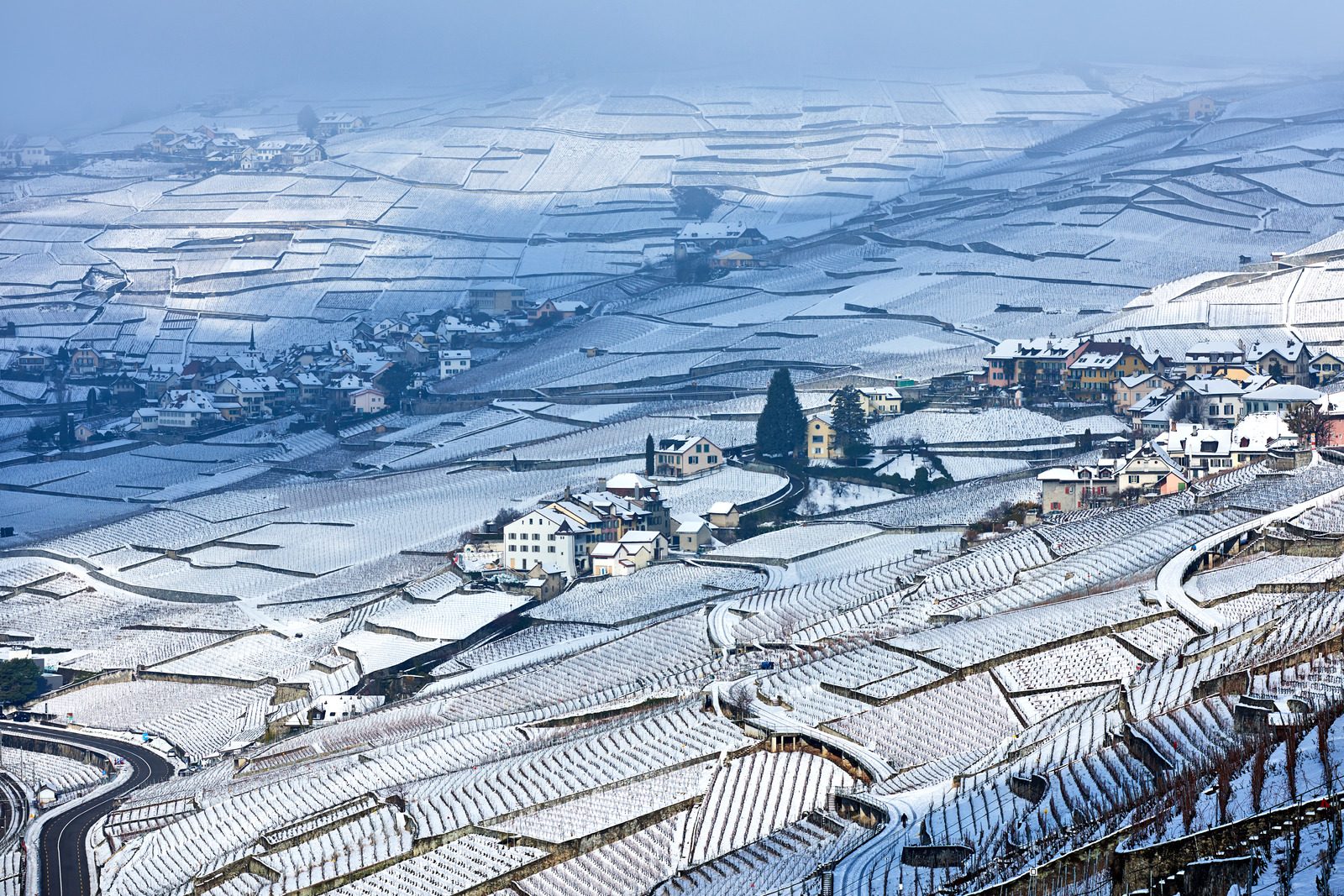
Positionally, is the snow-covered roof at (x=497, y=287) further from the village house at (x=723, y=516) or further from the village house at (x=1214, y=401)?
the village house at (x=1214, y=401)

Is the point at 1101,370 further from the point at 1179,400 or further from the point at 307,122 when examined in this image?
the point at 307,122

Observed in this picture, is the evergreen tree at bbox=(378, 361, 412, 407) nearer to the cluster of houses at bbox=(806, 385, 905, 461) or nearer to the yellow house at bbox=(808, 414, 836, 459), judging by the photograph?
the cluster of houses at bbox=(806, 385, 905, 461)

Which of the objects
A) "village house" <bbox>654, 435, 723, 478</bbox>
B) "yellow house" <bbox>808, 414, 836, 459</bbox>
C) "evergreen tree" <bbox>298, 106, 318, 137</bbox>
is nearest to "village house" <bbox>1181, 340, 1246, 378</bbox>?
"yellow house" <bbox>808, 414, 836, 459</bbox>

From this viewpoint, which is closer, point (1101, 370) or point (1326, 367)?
point (1326, 367)

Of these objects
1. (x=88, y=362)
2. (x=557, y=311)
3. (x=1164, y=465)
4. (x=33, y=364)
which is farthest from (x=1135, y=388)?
(x=33, y=364)

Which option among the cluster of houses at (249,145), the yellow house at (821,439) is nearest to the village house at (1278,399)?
the yellow house at (821,439)

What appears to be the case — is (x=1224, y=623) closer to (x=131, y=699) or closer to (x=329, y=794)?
(x=329, y=794)

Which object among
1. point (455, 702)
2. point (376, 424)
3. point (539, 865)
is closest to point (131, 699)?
point (455, 702)
